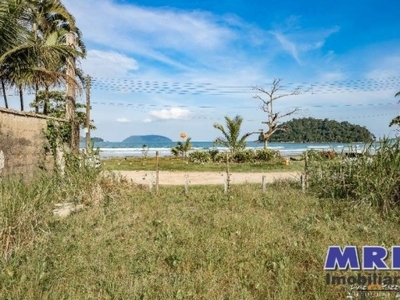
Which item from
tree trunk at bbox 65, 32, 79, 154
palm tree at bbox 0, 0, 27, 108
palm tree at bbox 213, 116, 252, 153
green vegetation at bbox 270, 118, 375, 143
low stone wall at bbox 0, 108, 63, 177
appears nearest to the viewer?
low stone wall at bbox 0, 108, 63, 177

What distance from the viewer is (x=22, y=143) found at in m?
7.16

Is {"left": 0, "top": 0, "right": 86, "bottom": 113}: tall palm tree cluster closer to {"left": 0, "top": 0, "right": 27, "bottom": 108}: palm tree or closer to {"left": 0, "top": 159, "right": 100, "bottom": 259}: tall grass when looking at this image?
{"left": 0, "top": 0, "right": 27, "bottom": 108}: palm tree

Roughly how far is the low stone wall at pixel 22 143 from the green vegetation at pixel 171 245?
3.10 ft

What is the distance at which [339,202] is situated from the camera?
6.90 metres

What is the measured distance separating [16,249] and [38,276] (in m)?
0.92

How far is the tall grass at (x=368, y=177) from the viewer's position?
6.59m

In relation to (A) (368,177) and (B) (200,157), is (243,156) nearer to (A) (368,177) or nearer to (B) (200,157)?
(B) (200,157)

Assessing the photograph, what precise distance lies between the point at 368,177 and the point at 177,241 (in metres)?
4.53

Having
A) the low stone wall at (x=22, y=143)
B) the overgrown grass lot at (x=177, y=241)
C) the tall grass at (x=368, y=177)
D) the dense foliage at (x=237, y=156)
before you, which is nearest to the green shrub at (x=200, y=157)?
the dense foliage at (x=237, y=156)

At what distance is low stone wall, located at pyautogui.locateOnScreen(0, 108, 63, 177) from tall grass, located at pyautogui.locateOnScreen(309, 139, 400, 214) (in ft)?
22.6

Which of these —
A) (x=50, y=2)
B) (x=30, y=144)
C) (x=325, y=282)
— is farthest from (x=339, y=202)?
(x=50, y=2)

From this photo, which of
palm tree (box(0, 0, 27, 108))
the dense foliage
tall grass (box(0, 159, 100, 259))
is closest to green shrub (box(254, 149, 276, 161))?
the dense foliage

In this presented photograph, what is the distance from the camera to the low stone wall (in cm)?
649

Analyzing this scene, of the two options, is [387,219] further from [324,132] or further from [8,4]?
[324,132]
